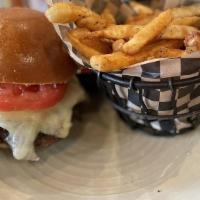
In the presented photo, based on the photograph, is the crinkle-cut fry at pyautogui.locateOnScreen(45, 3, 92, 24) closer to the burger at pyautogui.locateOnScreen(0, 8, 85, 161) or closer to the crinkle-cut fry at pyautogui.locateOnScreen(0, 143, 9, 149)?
the burger at pyautogui.locateOnScreen(0, 8, 85, 161)

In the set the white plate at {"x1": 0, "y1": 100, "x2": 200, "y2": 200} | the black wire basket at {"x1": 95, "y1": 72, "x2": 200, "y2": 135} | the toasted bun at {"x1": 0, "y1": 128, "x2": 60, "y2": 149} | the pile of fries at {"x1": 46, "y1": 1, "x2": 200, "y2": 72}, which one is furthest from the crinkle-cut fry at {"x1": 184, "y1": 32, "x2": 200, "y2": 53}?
the toasted bun at {"x1": 0, "y1": 128, "x2": 60, "y2": 149}

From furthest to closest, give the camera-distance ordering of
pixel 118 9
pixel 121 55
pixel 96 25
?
pixel 118 9 < pixel 96 25 < pixel 121 55

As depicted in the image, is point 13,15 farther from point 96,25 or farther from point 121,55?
point 121,55

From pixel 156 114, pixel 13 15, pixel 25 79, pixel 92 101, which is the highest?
pixel 13 15

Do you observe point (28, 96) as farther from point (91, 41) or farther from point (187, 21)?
point (187, 21)

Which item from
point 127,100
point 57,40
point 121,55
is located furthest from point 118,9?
point 121,55

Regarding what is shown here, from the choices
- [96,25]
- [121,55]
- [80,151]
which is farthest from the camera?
[80,151]

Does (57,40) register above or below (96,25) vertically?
below
